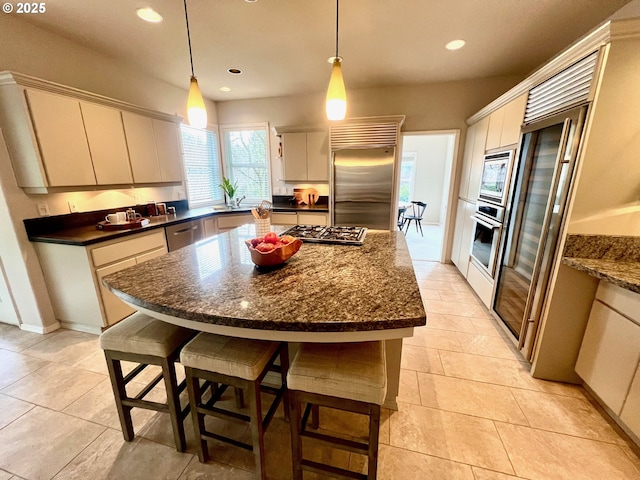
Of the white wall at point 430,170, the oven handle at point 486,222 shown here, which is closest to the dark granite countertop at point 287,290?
the oven handle at point 486,222

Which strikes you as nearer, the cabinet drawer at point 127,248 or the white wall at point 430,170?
the cabinet drawer at point 127,248

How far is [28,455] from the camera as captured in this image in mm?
1353

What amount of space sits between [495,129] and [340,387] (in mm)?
2953

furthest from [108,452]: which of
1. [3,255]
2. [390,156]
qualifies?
A: [390,156]

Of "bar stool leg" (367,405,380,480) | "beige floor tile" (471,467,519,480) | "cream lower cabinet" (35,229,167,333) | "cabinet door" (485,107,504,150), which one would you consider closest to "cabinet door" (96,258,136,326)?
"cream lower cabinet" (35,229,167,333)

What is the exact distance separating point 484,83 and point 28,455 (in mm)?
5354

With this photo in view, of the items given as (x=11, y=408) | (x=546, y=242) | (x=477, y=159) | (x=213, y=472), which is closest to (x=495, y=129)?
(x=477, y=159)

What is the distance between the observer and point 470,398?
65.8 inches

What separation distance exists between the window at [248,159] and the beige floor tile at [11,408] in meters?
3.62

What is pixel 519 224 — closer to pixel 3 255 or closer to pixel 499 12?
pixel 499 12

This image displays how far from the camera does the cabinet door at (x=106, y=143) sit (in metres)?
2.32

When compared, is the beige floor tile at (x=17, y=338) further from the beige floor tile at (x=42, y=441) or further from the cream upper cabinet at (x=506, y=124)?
the cream upper cabinet at (x=506, y=124)

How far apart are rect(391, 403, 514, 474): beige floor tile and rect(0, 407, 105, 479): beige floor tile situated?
174cm

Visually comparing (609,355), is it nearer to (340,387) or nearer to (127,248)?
(340,387)
